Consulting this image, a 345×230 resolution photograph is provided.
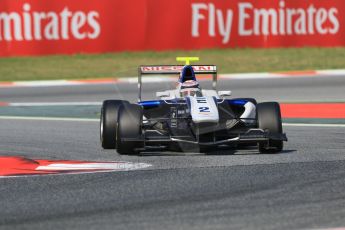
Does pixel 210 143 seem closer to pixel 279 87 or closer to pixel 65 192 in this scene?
pixel 65 192

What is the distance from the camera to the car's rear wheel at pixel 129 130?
33.6 ft

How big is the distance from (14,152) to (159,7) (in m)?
11.1

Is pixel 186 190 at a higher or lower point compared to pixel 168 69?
lower

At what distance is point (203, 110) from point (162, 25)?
11676 millimetres

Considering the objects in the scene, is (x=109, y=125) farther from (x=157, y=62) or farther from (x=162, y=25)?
(x=162, y=25)

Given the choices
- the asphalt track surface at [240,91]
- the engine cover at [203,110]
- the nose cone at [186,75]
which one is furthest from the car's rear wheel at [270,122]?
the asphalt track surface at [240,91]

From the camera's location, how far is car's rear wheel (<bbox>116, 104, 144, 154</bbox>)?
33.6 feet

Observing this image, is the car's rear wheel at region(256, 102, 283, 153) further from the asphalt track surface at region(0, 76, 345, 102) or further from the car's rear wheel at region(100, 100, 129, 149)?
the asphalt track surface at region(0, 76, 345, 102)

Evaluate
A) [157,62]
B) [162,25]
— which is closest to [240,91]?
[157,62]

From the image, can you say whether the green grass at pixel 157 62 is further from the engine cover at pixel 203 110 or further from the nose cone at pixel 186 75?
the engine cover at pixel 203 110

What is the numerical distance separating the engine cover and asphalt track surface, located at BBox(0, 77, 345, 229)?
0.40 m

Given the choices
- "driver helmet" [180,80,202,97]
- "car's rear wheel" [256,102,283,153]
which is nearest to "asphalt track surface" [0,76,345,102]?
"driver helmet" [180,80,202,97]

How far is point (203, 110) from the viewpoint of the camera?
10.3 meters

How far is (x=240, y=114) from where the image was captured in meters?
11.3
